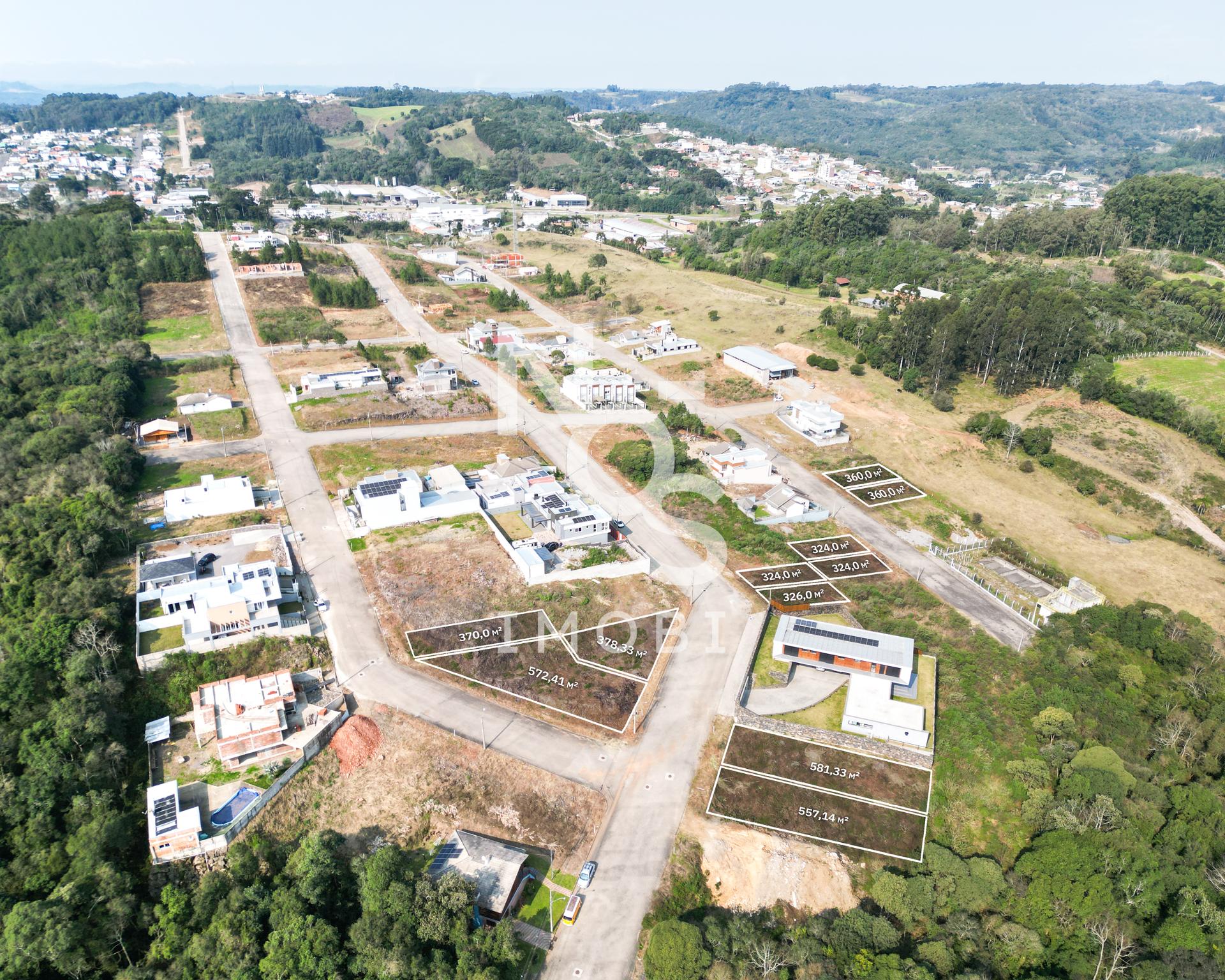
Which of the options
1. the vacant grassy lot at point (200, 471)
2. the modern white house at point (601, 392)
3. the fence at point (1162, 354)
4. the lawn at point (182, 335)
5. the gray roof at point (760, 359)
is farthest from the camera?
the lawn at point (182, 335)

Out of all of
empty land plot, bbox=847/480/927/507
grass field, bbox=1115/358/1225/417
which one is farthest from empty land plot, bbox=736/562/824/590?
grass field, bbox=1115/358/1225/417

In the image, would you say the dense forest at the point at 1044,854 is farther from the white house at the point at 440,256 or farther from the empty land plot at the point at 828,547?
the white house at the point at 440,256

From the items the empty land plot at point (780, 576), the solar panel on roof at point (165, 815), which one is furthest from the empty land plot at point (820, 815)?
the solar panel on roof at point (165, 815)

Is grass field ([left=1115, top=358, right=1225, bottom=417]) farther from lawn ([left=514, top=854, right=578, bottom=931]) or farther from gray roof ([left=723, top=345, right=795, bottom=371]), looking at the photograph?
lawn ([left=514, top=854, right=578, bottom=931])

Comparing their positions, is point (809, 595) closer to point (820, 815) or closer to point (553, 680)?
point (820, 815)

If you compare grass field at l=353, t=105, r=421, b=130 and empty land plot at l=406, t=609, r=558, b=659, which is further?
grass field at l=353, t=105, r=421, b=130

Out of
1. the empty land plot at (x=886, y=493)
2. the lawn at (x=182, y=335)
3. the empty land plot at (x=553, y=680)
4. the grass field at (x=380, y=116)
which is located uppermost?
the grass field at (x=380, y=116)

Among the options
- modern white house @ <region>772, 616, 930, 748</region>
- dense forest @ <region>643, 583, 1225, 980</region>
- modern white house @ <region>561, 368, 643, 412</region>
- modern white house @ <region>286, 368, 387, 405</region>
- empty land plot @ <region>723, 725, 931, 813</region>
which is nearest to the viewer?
dense forest @ <region>643, 583, 1225, 980</region>
